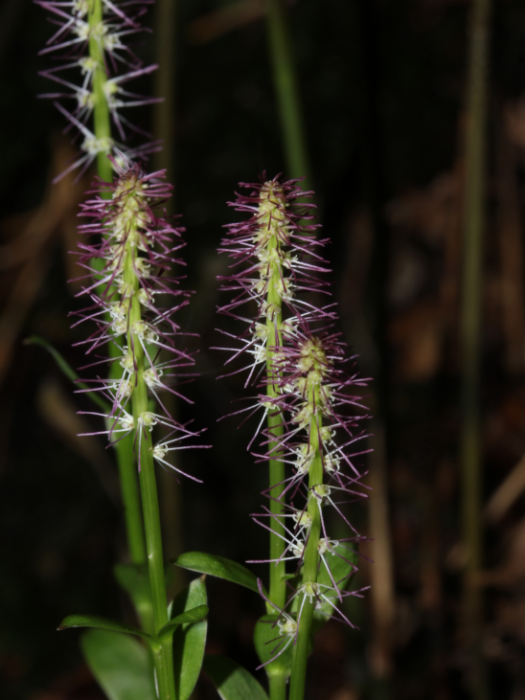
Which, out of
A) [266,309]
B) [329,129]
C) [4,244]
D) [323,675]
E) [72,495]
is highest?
[329,129]

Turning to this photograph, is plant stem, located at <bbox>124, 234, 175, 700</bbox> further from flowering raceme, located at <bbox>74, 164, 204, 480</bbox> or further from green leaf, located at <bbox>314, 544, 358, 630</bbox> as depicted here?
green leaf, located at <bbox>314, 544, 358, 630</bbox>

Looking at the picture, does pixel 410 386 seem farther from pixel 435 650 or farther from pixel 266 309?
pixel 266 309

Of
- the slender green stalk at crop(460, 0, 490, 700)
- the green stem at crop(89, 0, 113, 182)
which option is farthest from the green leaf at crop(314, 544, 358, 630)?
the slender green stalk at crop(460, 0, 490, 700)

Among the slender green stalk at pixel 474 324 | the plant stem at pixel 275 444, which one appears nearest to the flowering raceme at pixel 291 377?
the plant stem at pixel 275 444

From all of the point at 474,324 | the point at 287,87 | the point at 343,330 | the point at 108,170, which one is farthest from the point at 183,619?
the point at 343,330

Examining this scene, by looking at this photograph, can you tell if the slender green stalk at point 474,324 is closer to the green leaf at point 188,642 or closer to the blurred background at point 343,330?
the blurred background at point 343,330

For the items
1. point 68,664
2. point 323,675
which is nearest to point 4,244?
point 68,664

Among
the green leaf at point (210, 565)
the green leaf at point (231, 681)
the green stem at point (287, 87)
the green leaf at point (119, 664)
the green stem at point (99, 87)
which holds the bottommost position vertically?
the green leaf at point (119, 664)
